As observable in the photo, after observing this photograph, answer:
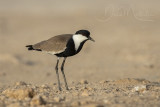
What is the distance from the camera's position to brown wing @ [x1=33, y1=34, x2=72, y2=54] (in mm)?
9602

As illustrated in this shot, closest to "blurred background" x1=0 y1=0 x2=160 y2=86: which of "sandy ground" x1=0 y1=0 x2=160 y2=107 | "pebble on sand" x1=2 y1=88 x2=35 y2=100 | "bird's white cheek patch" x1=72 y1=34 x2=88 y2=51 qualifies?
"sandy ground" x1=0 y1=0 x2=160 y2=107

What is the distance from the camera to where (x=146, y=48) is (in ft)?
69.3

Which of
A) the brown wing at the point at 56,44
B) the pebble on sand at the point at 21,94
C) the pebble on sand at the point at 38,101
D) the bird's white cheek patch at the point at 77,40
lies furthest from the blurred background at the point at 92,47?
the pebble on sand at the point at 38,101

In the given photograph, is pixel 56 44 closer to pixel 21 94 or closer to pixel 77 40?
pixel 77 40

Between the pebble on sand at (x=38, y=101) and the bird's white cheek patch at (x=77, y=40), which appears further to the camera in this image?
the bird's white cheek patch at (x=77, y=40)

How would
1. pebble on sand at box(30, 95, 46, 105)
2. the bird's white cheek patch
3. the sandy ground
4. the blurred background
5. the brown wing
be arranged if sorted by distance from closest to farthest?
pebble on sand at box(30, 95, 46, 105), the sandy ground, the bird's white cheek patch, the brown wing, the blurred background

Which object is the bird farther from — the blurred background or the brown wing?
the blurred background

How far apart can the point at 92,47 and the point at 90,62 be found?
13.7 feet

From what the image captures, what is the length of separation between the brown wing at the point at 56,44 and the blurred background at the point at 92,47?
2986mm

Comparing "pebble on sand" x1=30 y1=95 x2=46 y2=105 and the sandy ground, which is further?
the sandy ground

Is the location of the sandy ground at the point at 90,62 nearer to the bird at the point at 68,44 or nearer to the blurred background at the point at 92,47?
the blurred background at the point at 92,47

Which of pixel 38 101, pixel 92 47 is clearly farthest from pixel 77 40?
pixel 92 47

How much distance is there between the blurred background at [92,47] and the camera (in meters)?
15.8

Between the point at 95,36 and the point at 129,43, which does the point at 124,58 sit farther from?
the point at 95,36
